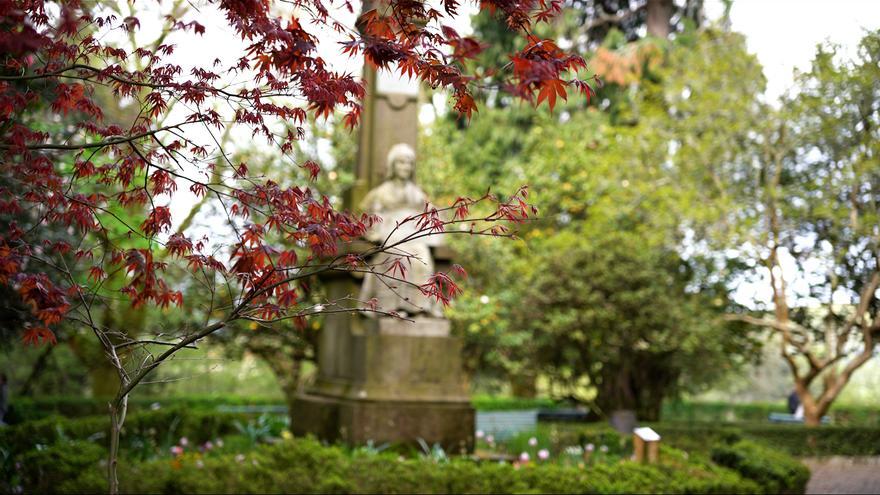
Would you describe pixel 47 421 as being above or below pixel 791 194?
below

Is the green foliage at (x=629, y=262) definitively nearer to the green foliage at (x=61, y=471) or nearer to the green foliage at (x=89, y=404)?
the green foliage at (x=89, y=404)

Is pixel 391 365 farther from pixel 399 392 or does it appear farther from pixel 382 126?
pixel 382 126

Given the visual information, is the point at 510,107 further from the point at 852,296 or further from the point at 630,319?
the point at 852,296

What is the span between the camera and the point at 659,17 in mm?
21766

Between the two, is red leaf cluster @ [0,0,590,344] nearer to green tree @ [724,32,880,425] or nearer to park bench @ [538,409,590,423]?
green tree @ [724,32,880,425]

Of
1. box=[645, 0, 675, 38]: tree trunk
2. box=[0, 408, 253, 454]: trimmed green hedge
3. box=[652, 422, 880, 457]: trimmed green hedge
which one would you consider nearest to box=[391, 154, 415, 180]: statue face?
box=[0, 408, 253, 454]: trimmed green hedge

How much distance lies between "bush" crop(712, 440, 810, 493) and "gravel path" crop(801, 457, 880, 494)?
4.47 feet

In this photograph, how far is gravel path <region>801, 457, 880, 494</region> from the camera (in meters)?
10.1

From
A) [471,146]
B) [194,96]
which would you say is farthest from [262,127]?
[471,146]

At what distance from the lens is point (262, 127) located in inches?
175

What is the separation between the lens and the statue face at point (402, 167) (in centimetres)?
905

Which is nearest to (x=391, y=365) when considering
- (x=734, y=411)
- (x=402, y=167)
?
(x=402, y=167)

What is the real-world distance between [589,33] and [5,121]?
811 inches

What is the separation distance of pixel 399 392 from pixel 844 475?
6.86 metres
